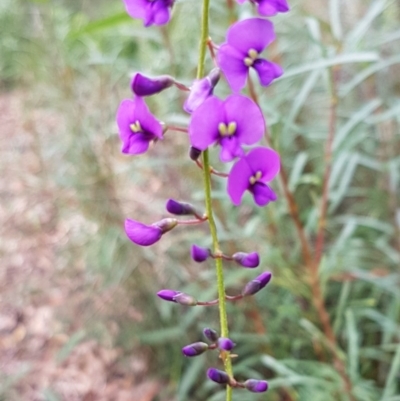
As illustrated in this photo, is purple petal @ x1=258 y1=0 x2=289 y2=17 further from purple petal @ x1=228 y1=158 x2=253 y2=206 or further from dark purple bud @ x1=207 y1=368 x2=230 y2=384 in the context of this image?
dark purple bud @ x1=207 y1=368 x2=230 y2=384

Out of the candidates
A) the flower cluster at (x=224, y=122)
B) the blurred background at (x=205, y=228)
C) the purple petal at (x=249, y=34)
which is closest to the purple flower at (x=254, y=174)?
the flower cluster at (x=224, y=122)

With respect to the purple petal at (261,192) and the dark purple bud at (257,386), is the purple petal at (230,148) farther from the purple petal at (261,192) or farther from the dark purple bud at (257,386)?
the dark purple bud at (257,386)

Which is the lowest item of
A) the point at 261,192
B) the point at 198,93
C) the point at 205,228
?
the point at 205,228

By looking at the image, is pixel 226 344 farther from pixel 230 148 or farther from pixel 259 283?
pixel 230 148

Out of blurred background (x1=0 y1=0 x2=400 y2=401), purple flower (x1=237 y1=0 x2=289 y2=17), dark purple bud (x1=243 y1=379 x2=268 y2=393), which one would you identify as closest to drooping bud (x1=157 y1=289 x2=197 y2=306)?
dark purple bud (x1=243 y1=379 x2=268 y2=393)

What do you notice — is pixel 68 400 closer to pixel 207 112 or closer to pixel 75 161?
pixel 75 161

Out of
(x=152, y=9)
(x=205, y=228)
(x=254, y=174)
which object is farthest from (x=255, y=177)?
(x=205, y=228)

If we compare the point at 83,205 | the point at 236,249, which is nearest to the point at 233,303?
the point at 236,249

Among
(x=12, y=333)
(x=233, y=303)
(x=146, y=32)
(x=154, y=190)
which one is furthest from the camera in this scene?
(x=154, y=190)
